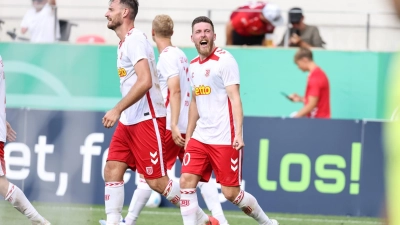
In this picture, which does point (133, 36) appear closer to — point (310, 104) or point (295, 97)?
point (310, 104)

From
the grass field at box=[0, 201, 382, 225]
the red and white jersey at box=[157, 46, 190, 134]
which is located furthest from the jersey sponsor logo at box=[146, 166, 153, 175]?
the grass field at box=[0, 201, 382, 225]

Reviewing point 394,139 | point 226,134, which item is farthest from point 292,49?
point 394,139

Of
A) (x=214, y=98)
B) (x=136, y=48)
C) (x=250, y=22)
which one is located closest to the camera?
(x=136, y=48)

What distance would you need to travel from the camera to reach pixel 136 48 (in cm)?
778

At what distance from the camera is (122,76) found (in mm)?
8047

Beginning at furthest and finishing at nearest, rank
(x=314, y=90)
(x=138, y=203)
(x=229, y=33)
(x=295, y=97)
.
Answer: (x=229, y=33) → (x=295, y=97) → (x=314, y=90) → (x=138, y=203)

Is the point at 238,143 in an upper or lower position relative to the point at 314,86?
lower

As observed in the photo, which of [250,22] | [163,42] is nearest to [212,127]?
[163,42]

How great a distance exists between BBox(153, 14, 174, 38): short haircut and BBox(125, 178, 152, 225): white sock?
5.21 feet

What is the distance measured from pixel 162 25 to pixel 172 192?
189 centimetres

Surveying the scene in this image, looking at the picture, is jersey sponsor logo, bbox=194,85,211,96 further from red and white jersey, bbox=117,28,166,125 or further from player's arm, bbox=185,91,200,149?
red and white jersey, bbox=117,28,166,125

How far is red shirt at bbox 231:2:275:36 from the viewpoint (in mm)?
13562

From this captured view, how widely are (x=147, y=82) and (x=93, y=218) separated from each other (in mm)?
3243

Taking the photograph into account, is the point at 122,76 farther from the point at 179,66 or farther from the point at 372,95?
the point at 372,95
